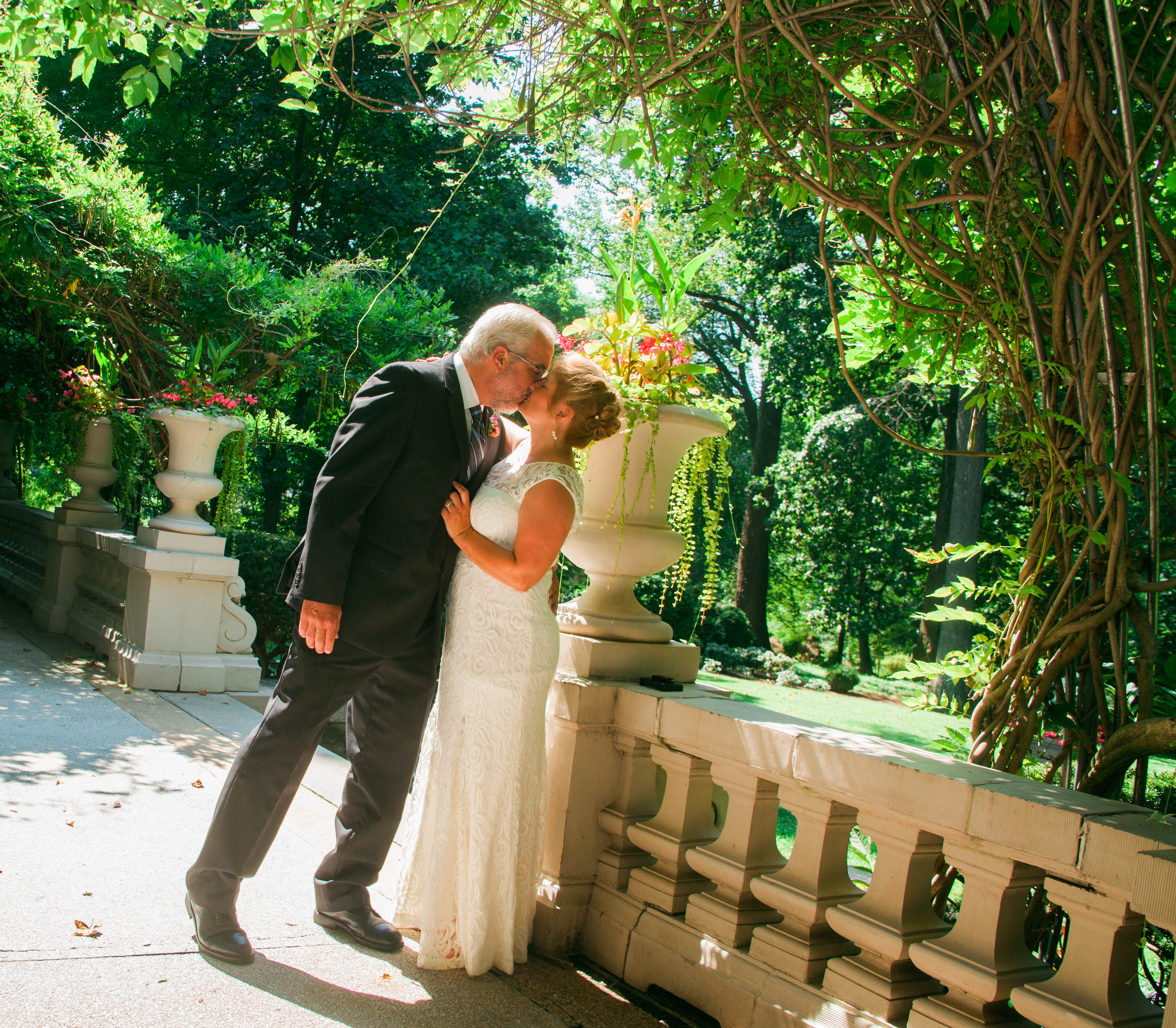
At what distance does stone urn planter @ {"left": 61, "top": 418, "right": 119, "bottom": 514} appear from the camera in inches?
327

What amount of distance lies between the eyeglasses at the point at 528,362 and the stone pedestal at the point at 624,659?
892 millimetres

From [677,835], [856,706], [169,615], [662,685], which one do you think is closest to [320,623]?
[662,685]

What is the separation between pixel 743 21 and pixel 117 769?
4.00 m

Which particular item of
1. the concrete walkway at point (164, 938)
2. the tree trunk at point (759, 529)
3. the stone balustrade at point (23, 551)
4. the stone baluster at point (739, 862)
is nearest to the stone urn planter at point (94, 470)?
the stone balustrade at point (23, 551)

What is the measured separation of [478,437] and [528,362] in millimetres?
351

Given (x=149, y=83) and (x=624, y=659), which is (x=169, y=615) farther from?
(x=624, y=659)

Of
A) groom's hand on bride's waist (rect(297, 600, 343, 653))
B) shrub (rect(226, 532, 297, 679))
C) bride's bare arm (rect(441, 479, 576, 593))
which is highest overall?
bride's bare arm (rect(441, 479, 576, 593))

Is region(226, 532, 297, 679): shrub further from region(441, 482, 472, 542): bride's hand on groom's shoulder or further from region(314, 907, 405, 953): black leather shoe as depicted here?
region(441, 482, 472, 542): bride's hand on groom's shoulder

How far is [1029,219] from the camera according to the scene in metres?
2.24

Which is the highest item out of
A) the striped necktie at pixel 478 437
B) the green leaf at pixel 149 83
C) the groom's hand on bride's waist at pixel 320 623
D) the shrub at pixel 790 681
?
the green leaf at pixel 149 83

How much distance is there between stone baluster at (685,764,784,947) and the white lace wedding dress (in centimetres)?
53

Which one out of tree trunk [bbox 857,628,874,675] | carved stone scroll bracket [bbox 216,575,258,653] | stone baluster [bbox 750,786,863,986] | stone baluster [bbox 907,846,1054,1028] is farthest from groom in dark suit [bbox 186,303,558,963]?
tree trunk [bbox 857,628,874,675]

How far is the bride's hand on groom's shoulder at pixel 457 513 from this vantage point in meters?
2.81

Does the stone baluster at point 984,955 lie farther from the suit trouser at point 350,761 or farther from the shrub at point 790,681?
the shrub at point 790,681
